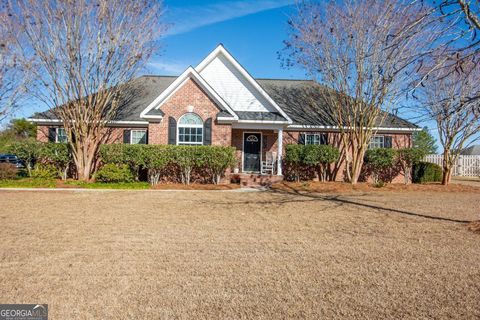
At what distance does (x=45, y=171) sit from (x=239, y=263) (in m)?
14.5

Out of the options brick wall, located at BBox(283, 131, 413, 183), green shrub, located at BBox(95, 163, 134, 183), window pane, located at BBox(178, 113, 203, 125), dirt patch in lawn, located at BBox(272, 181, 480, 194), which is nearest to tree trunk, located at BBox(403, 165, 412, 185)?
brick wall, located at BBox(283, 131, 413, 183)

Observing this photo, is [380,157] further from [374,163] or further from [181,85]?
[181,85]

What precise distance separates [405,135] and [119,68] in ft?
55.1

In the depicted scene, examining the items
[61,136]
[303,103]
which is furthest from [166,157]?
[303,103]

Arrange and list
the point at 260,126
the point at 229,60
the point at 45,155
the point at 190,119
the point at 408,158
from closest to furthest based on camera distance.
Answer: the point at 190,119 < the point at 45,155 < the point at 260,126 < the point at 408,158 < the point at 229,60

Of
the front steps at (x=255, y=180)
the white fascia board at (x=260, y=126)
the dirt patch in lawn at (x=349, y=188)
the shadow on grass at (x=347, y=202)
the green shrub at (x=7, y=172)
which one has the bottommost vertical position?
the shadow on grass at (x=347, y=202)

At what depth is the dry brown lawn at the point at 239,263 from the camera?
3.26 metres

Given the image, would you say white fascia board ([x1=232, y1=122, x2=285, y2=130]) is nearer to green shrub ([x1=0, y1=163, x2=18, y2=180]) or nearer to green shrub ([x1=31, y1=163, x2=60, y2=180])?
green shrub ([x1=31, y1=163, x2=60, y2=180])

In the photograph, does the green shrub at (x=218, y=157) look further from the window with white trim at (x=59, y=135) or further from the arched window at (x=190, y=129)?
the window with white trim at (x=59, y=135)

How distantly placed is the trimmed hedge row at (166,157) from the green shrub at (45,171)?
2917 mm

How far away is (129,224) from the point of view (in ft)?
23.0

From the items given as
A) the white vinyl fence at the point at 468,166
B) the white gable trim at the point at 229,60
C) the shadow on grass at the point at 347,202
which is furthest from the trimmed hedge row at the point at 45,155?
the white vinyl fence at the point at 468,166

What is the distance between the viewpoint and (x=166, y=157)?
14.6 m

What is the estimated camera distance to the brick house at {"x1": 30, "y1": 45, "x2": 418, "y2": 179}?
15391 mm
